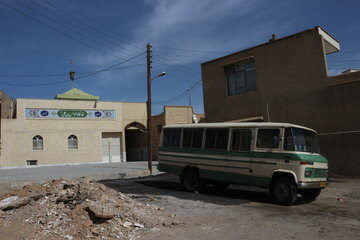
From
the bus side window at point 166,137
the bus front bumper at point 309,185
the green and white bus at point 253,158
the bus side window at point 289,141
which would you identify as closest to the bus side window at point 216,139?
the green and white bus at point 253,158

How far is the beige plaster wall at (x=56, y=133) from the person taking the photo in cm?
3534

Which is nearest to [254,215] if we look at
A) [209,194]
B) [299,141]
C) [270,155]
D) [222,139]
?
[270,155]

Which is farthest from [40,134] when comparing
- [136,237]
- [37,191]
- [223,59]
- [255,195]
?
[136,237]

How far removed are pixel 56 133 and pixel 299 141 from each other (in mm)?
32515

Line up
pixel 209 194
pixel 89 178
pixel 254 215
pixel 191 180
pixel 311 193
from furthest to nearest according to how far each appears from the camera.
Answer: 1. pixel 89 178
2. pixel 191 180
3. pixel 209 194
4. pixel 311 193
5. pixel 254 215

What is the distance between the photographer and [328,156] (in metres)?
16.4

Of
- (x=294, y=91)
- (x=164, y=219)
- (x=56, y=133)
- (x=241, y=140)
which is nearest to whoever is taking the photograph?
(x=164, y=219)

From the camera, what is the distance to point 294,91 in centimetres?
1792

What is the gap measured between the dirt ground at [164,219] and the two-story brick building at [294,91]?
6.12 meters

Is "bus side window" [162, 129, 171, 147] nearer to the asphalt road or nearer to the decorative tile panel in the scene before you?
the asphalt road

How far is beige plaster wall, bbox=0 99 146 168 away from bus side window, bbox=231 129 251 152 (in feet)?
99.0

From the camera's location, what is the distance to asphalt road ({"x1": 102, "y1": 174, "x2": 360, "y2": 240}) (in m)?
6.97

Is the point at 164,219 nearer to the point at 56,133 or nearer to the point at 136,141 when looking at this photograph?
the point at 56,133

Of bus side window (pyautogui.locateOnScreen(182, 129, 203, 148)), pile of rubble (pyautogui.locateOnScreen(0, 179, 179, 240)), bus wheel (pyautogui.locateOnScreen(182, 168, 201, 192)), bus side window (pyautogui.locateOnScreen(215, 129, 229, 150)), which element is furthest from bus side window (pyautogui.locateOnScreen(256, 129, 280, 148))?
pile of rubble (pyautogui.locateOnScreen(0, 179, 179, 240))
